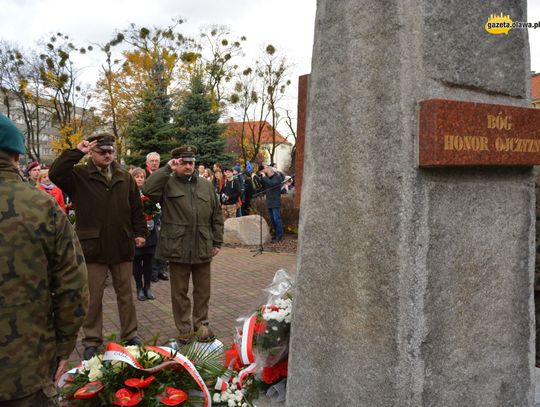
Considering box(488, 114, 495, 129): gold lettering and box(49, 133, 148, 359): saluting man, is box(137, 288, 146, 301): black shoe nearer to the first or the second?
box(49, 133, 148, 359): saluting man

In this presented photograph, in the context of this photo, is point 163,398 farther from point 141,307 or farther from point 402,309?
point 141,307

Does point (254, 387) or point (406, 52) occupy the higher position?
point (406, 52)

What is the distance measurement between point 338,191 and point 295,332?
0.84 meters

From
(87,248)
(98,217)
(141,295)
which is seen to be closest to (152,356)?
(87,248)

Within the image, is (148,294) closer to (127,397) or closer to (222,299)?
(222,299)

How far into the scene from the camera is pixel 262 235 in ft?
37.1

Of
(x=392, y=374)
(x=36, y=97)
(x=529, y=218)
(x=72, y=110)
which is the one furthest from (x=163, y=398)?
(x=72, y=110)

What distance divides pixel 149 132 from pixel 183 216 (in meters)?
15.9

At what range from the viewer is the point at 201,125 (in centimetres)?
2114

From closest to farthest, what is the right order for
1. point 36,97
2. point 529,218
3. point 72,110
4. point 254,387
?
point 529,218, point 254,387, point 36,97, point 72,110

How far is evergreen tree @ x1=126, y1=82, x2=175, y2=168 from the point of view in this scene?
64.1ft

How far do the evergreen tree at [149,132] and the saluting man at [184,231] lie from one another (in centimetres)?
1479

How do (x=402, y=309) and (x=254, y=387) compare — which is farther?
(x=254, y=387)

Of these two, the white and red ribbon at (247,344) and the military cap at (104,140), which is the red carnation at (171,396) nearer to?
the white and red ribbon at (247,344)
